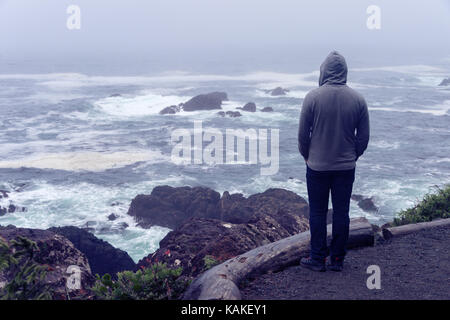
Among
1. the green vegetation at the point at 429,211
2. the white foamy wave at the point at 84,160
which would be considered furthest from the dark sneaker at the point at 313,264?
the white foamy wave at the point at 84,160

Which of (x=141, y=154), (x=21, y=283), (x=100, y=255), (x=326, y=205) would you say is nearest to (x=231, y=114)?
(x=141, y=154)

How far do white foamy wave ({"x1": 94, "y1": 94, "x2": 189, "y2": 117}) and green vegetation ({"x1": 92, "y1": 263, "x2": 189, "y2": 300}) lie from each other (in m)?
45.5

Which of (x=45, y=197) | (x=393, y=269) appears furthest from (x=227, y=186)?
(x=393, y=269)

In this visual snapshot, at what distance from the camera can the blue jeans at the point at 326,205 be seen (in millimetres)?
4992

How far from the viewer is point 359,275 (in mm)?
5188

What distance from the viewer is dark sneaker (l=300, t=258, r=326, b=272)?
5.28m

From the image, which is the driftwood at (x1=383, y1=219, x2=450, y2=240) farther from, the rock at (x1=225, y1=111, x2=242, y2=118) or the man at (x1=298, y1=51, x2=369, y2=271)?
the rock at (x1=225, y1=111, x2=242, y2=118)

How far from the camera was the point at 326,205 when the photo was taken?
512cm

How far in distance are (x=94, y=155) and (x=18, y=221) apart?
1217cm

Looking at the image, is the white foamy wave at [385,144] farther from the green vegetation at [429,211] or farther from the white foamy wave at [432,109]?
the green vegetation at [429,211]

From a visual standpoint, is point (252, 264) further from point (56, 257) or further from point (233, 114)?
point (233, 114)

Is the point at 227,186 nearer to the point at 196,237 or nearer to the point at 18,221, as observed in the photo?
the point at 18,221

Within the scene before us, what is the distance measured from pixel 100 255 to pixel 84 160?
1882cm
